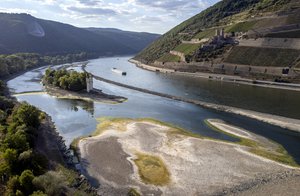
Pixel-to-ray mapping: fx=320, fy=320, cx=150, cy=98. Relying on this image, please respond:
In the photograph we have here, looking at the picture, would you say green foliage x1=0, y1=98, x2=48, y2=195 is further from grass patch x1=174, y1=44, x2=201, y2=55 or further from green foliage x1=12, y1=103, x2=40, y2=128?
grass patch x1=174, y1=44, x2=201, y2=55

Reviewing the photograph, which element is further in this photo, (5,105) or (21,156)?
(5,105)

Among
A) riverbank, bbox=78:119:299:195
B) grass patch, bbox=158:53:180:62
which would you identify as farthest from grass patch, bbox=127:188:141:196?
grass patch, bbox=158:53:180:62

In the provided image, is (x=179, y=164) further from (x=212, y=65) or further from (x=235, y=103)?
(x=212, y=65)

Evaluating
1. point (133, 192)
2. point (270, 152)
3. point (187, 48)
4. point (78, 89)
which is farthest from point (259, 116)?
point (187, 48)

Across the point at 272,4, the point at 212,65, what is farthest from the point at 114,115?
the point at 272,4

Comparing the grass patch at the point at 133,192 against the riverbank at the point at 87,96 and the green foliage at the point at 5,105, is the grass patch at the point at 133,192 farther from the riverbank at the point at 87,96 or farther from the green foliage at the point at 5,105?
the riverbank at the point at 87,96

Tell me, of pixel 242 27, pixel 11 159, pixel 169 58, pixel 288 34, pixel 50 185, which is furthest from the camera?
pixel 169 58

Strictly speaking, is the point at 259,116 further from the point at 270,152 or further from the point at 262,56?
the point at 262,56
